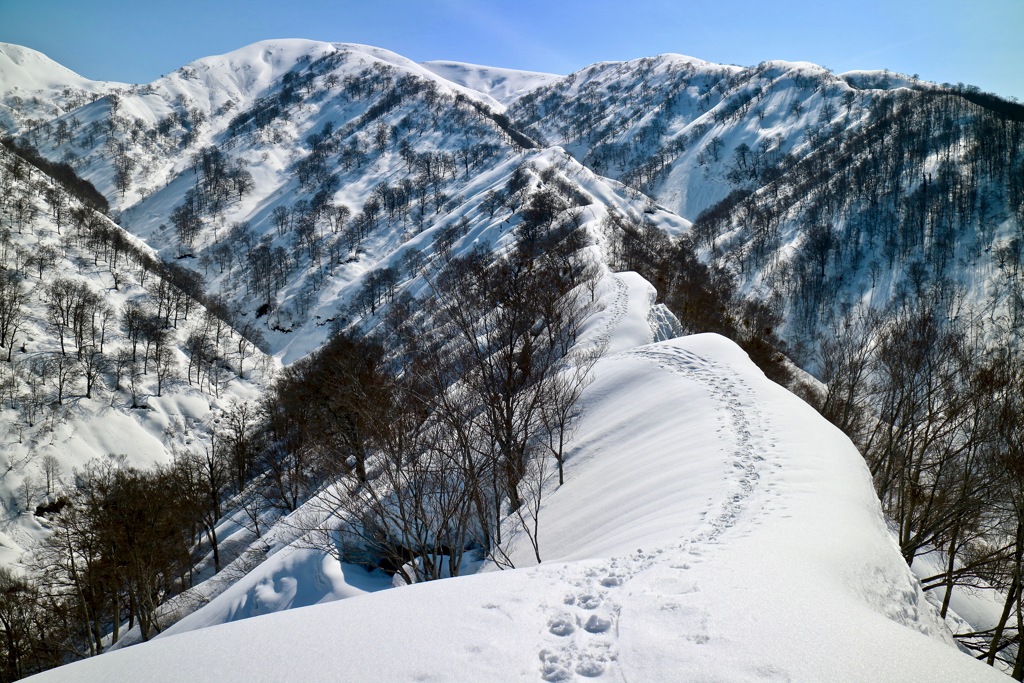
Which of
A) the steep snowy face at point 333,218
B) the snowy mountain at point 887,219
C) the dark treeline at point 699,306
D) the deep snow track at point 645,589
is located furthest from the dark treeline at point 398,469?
the snowy mountain at point 887,219

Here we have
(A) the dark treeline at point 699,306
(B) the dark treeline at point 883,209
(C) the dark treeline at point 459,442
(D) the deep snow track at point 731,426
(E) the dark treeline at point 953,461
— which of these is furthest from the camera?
(B) the dark treeline at point 883,209

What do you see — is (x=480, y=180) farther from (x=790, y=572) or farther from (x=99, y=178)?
(x=790, y=572)

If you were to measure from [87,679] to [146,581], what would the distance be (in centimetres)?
2661

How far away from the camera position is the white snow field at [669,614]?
5.38 m

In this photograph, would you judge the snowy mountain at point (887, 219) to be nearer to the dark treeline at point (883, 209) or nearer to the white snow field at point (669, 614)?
the dark treeline at point (883, 209)

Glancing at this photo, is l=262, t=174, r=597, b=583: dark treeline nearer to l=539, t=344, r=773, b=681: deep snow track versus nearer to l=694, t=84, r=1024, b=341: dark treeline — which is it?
l=539, t=344, r=773, b=681: deep snow track

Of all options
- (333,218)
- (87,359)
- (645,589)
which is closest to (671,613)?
(645,589)

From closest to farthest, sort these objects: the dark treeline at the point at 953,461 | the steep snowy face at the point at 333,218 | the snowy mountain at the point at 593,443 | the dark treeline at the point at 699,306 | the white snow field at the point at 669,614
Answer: the white snow field at the point at 669,614, the snowy mountain at the point at 593,443, the dark treeline at the point at 953,461, the dark treeline at the point at 699,306, the steep snowy face at the point at 333,218

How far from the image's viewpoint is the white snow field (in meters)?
5.38

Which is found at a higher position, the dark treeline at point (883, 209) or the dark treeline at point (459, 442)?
the dark treeline at point (883, 209)

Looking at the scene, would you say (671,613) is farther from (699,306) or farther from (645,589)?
(699,306)

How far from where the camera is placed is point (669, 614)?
6.30 meters

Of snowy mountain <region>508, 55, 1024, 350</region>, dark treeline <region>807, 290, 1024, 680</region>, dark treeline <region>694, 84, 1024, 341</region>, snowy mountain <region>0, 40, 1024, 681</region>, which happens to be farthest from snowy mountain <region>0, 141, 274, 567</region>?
dark treeline <region>694, 84, 1024, 341</region>

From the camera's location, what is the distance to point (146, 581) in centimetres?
2619
